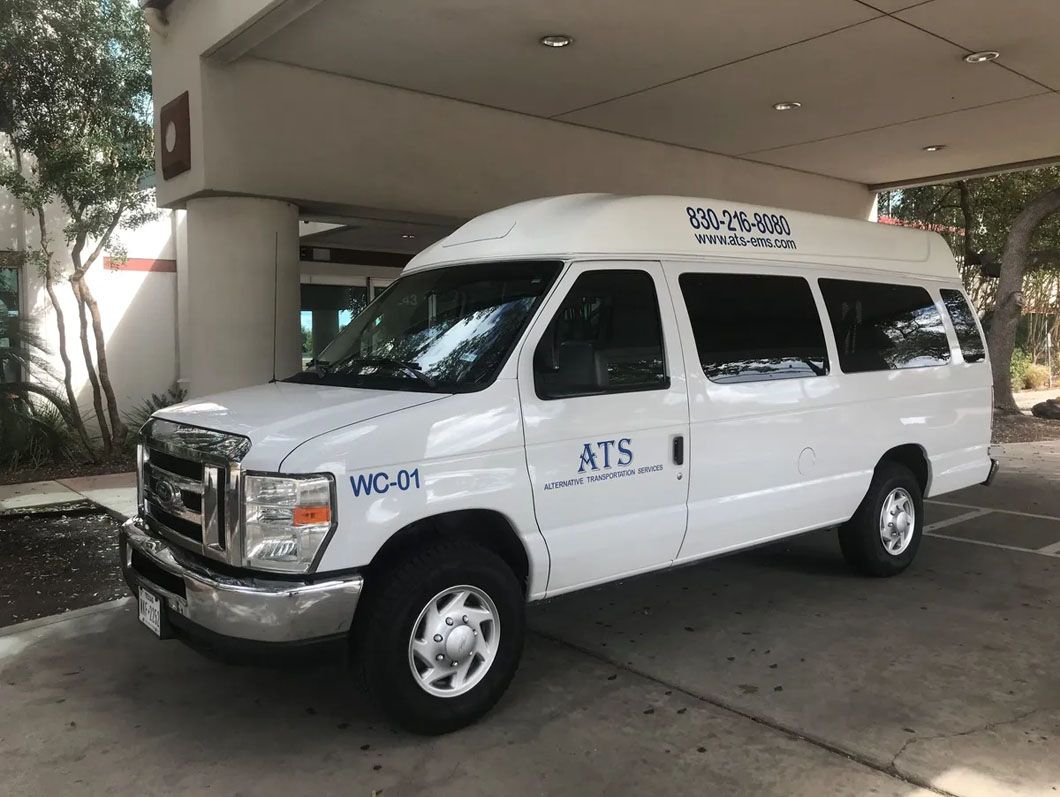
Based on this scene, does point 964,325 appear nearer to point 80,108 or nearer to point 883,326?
point 883,326

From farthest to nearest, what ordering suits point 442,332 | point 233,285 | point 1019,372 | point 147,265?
point 1019,372, point 147,265, point 233,285, point 442,332

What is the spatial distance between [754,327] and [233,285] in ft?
16.8

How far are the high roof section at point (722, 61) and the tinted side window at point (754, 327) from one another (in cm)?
269

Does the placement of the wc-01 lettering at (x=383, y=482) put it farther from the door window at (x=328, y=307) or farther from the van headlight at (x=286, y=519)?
the door window at (x=328, y=307)

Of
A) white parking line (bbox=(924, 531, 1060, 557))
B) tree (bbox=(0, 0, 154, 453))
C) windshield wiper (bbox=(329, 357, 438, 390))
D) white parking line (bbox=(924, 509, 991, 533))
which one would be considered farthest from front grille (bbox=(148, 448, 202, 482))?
tree (bbox=(0, 0, 154, 453))

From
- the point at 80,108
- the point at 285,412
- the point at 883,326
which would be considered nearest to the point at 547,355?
the point at 285,412

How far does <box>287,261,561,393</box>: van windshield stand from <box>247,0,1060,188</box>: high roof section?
10.0 ft

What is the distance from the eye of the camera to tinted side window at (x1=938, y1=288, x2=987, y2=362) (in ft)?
22.0

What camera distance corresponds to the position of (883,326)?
20.0 ft

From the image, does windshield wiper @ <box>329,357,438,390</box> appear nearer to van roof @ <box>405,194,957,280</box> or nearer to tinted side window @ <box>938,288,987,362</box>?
van roof @ <box>405,194,957,280</box>

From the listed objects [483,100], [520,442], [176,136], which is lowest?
[520,442]

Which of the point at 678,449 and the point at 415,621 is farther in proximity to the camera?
the point at 678,449

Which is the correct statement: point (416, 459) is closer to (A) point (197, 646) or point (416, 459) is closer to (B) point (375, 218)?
(A) point (197, 646)

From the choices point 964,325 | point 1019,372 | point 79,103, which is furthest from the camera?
point 1019,372
